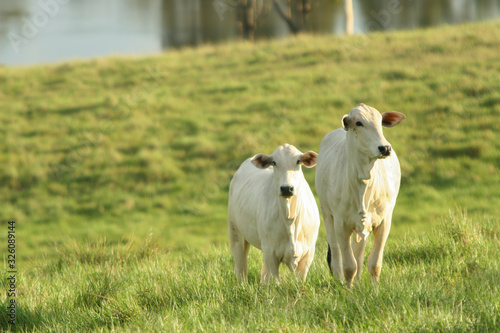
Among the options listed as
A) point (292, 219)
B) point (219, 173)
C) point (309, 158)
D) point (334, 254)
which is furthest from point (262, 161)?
point (219, 173)

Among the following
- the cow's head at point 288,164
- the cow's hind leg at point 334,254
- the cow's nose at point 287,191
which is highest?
the cow's head at point 288,164

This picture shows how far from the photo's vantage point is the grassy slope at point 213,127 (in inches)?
524

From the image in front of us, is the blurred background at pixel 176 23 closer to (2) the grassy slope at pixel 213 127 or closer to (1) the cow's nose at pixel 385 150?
(2) the grassy slope at pixel 213 127

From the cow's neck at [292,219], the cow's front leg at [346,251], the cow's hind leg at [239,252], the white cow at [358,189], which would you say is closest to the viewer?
the white cow at [358,189]

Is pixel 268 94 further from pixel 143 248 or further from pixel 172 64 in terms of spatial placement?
pixel 143 248

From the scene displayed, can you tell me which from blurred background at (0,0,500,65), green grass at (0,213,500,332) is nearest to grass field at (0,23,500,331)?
green grass at (0,213,500,332)

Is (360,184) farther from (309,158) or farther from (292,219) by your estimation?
(292,219)

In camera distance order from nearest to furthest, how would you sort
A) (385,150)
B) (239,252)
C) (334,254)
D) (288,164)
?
(385,150) < (334,254) < (288,164) < (239,252)

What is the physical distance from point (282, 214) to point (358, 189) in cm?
103

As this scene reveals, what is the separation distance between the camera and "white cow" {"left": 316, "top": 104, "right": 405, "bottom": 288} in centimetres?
458

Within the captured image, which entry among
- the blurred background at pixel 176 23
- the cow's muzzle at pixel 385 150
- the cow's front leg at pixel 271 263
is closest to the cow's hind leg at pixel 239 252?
the cow's front leg at pixel 271 263

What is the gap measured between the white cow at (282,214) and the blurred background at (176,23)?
26.7 metres

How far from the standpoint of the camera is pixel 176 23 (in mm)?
49062

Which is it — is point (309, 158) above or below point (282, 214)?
above
